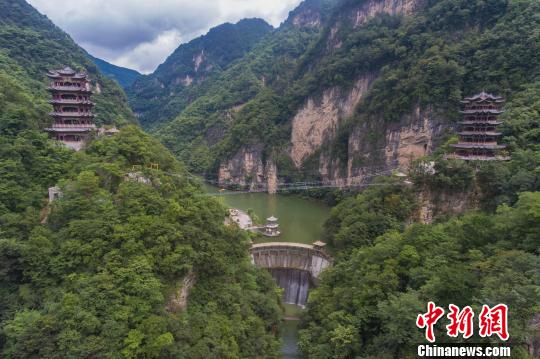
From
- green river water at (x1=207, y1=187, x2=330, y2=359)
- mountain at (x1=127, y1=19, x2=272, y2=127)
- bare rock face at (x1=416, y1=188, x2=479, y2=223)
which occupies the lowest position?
green river water at (x1=207, y1=187, x2=330, y2=359)

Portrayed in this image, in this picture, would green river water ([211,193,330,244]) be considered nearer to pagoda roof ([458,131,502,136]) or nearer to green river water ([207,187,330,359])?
green river water ([207,187,330,359])

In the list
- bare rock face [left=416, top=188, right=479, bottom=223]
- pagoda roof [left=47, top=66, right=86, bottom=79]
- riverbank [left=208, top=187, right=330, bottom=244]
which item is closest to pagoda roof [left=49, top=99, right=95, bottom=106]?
pagoda roof [left=47, top=66, right=86, bottom=79]

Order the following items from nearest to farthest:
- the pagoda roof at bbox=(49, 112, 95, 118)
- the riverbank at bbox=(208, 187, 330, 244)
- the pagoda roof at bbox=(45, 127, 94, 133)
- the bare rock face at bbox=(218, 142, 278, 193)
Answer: the pagoda roof at bbox=(45, 127, 94, 133), the pagoda roof at bbox=(49, 112, 95, 118), the riverbank at bbox=(208, 187, 330, 244), the bare rock face at bbox=(218, 142, 278, 193)

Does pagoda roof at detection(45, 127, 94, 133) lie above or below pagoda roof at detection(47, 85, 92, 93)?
below

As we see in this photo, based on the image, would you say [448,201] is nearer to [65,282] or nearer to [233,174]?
[65,282]

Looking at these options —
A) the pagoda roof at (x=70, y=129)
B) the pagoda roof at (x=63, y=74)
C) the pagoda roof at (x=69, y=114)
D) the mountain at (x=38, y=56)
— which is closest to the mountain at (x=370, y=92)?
the mountain at (x=38, y=56)

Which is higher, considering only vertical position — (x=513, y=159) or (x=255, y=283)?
(x=513, y=159)

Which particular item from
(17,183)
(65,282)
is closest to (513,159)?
(65,282)
